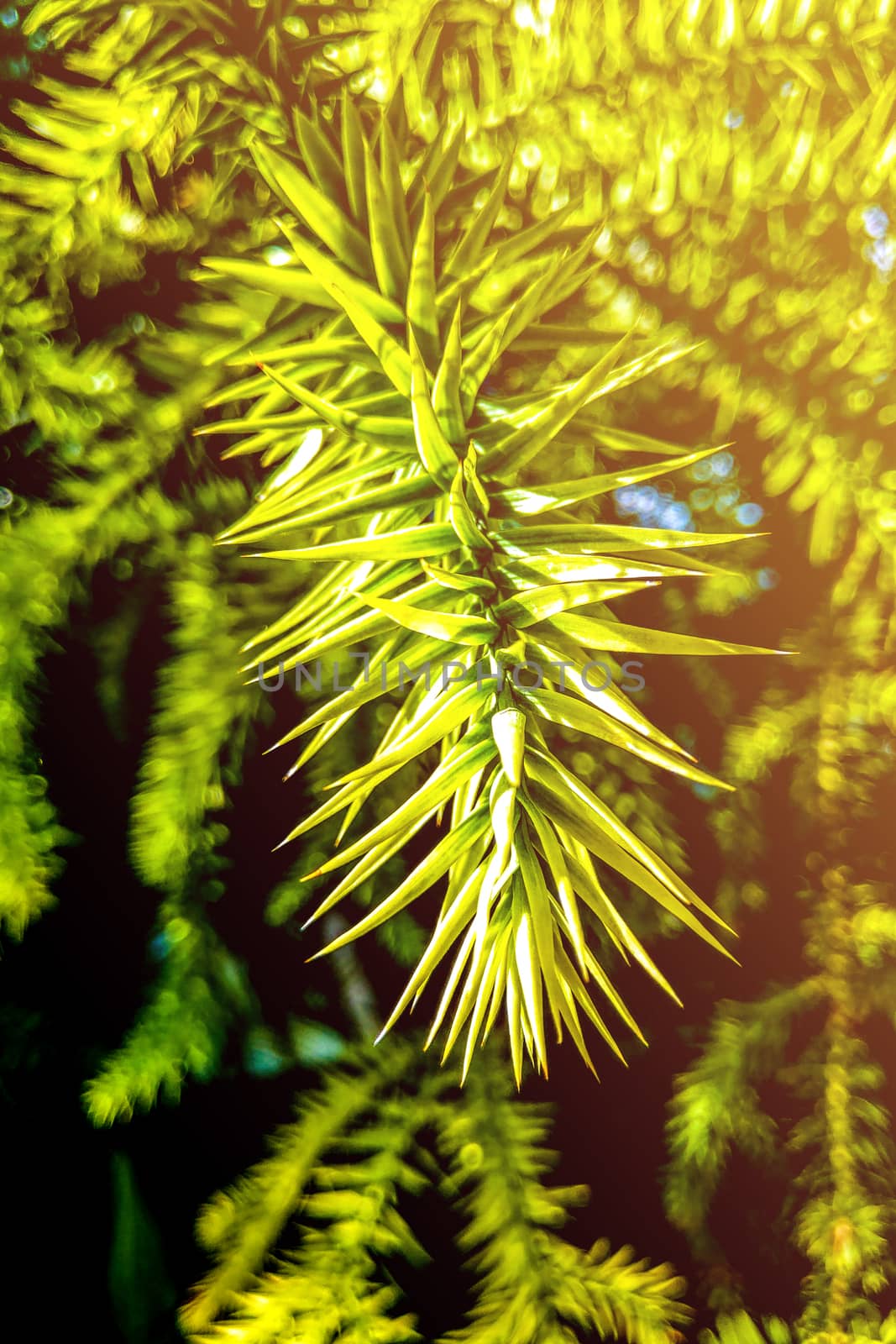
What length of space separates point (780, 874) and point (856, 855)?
Result: 0.06m

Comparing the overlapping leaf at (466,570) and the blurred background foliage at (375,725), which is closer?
the overlapping leaf at (466,570)

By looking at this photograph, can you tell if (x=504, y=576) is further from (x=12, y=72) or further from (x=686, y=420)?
(x=12, y=72)

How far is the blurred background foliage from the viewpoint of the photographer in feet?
1.42

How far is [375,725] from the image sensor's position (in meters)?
0.53

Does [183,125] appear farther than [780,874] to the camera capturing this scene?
No

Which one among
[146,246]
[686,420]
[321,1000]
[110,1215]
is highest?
[146,246]

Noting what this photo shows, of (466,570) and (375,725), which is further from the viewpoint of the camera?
(375,725)

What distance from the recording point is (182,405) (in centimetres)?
50

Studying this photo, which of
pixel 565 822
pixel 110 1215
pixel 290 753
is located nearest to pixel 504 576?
pixel 565 822

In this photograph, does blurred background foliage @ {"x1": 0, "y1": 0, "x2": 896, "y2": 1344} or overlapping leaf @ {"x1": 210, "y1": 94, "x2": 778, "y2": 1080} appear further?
blurred background foliage @ {"x1": 0, "y1": 0, "x2": 896, "y2": 1344}

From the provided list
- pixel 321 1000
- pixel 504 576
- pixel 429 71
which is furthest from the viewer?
pixel 321 1000

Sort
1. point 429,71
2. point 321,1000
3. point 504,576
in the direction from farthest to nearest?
point 321,1000, point 429,71, point 504,576

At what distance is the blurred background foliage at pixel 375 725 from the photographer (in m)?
0.43

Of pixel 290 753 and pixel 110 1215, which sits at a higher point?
pixel 290 753
